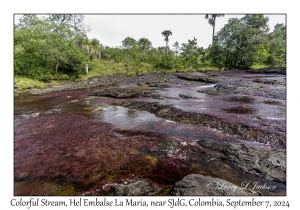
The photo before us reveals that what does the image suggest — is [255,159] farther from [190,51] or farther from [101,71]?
[190,51]

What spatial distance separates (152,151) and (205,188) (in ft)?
10.7

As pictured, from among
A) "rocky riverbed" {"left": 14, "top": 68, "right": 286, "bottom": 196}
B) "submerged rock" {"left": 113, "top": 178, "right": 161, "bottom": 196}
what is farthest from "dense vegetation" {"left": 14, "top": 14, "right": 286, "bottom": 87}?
"submerged rock" {"left": 113, "top": 178, "right": 161, "bottom": 196}

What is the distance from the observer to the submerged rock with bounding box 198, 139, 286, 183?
234 inches

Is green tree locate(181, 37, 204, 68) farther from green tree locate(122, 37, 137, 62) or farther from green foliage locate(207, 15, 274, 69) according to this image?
green tree locate(122, 37, 137, 62)

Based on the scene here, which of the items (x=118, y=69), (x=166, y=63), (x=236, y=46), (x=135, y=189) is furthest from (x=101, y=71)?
(x=236, y=46)

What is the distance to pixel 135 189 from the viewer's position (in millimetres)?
5188

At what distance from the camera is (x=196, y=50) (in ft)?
192

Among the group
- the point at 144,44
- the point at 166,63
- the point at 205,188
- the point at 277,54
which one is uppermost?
the point at 144,44

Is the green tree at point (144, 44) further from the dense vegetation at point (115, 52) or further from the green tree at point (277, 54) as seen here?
the green tree at point (277, 54)

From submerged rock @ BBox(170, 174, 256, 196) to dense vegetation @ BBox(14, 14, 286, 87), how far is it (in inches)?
1254

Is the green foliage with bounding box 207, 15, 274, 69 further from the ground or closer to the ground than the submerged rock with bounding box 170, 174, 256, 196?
further from the ground

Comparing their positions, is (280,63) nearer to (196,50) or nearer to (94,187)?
(196,50)
